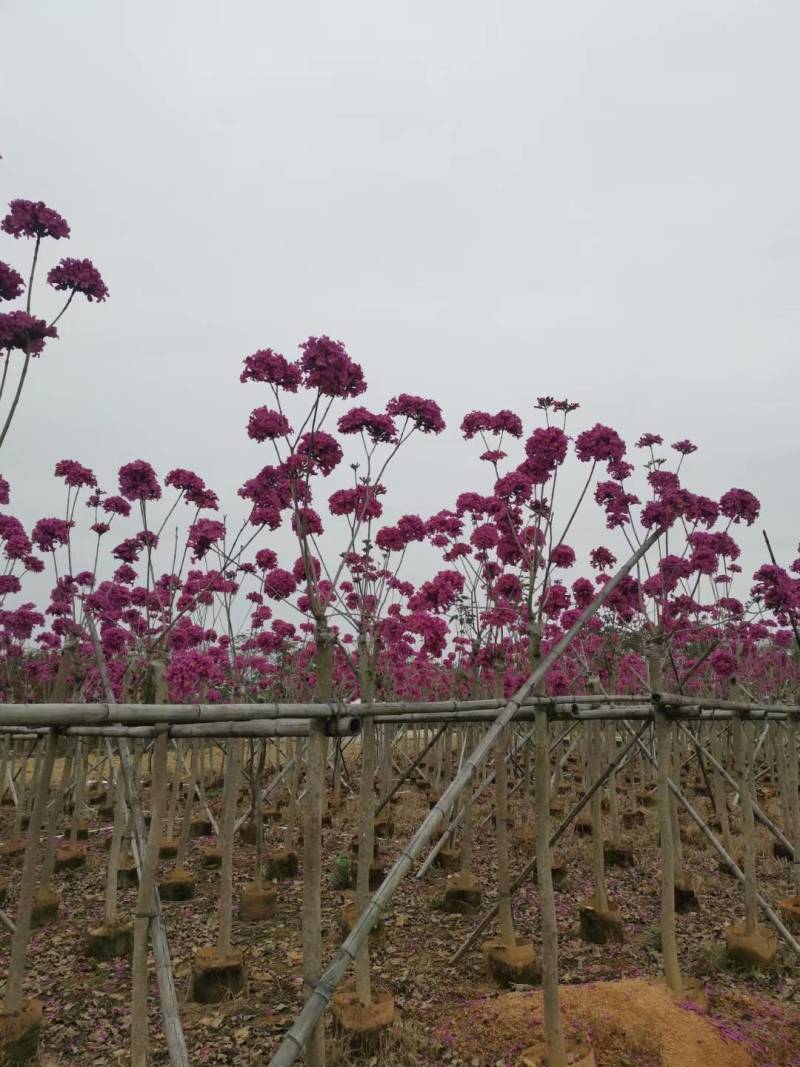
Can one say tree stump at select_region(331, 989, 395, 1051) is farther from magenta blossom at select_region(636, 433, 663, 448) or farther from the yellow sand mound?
magenta blossom at select_region(636, 433, 663, 448)

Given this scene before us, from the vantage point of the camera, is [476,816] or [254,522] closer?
[254,522]

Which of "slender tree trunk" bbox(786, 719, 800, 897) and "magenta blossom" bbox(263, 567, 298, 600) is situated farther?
"slender tree trunk" bbox(786, 719, 800, 897)

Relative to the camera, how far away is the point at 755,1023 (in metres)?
4.55

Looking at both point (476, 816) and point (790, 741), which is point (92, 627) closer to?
point (790, 741)

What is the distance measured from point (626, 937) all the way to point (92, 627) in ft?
20.4

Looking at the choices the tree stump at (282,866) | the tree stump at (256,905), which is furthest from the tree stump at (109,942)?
the tree stump at (282,866)

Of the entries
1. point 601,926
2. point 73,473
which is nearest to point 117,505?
point 73,473

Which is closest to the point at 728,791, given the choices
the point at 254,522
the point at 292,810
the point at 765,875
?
the point at 765,875

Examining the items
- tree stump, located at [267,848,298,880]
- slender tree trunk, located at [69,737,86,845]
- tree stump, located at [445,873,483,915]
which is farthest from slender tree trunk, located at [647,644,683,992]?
slender tree trunk, located at [69,737,86,845]

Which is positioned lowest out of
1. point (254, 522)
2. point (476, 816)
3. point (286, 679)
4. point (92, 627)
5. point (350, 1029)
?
point (476, 816)

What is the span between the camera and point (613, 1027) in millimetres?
4273

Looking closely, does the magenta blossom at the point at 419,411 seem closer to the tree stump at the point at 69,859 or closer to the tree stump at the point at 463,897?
the tree stump at the point at 463,897

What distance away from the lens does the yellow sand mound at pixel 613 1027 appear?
4.03m

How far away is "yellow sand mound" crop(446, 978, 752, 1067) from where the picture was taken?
4031 mm
